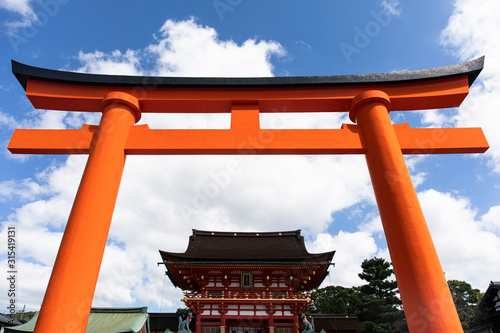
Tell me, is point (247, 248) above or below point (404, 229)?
above

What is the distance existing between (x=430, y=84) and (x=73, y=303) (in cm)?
600

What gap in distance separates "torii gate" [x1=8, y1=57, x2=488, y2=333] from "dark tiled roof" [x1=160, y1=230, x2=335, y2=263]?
966cm

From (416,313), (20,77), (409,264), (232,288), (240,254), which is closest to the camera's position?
(416,313)

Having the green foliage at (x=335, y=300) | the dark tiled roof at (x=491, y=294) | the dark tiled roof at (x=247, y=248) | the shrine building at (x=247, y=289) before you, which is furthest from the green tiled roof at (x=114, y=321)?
the green foliage at (x=335, y=300)

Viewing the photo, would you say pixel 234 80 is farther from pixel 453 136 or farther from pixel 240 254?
pixel 240 254

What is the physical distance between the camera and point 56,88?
4879 mm

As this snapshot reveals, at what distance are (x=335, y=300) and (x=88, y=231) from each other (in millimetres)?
37694

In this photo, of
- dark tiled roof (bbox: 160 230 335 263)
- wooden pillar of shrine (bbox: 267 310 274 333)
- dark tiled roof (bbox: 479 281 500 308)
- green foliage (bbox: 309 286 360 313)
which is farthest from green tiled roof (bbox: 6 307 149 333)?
green foliage (bbox: 309 286 360 313)

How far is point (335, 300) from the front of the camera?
3572 cm

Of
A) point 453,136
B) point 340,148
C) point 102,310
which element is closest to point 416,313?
point 340,148

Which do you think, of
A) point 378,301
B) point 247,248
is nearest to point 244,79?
point 247,248

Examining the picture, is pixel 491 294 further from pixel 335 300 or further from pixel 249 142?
pixel 335 300

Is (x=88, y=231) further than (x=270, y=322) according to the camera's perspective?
No

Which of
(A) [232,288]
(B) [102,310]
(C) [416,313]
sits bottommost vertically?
(C) [416,313]
